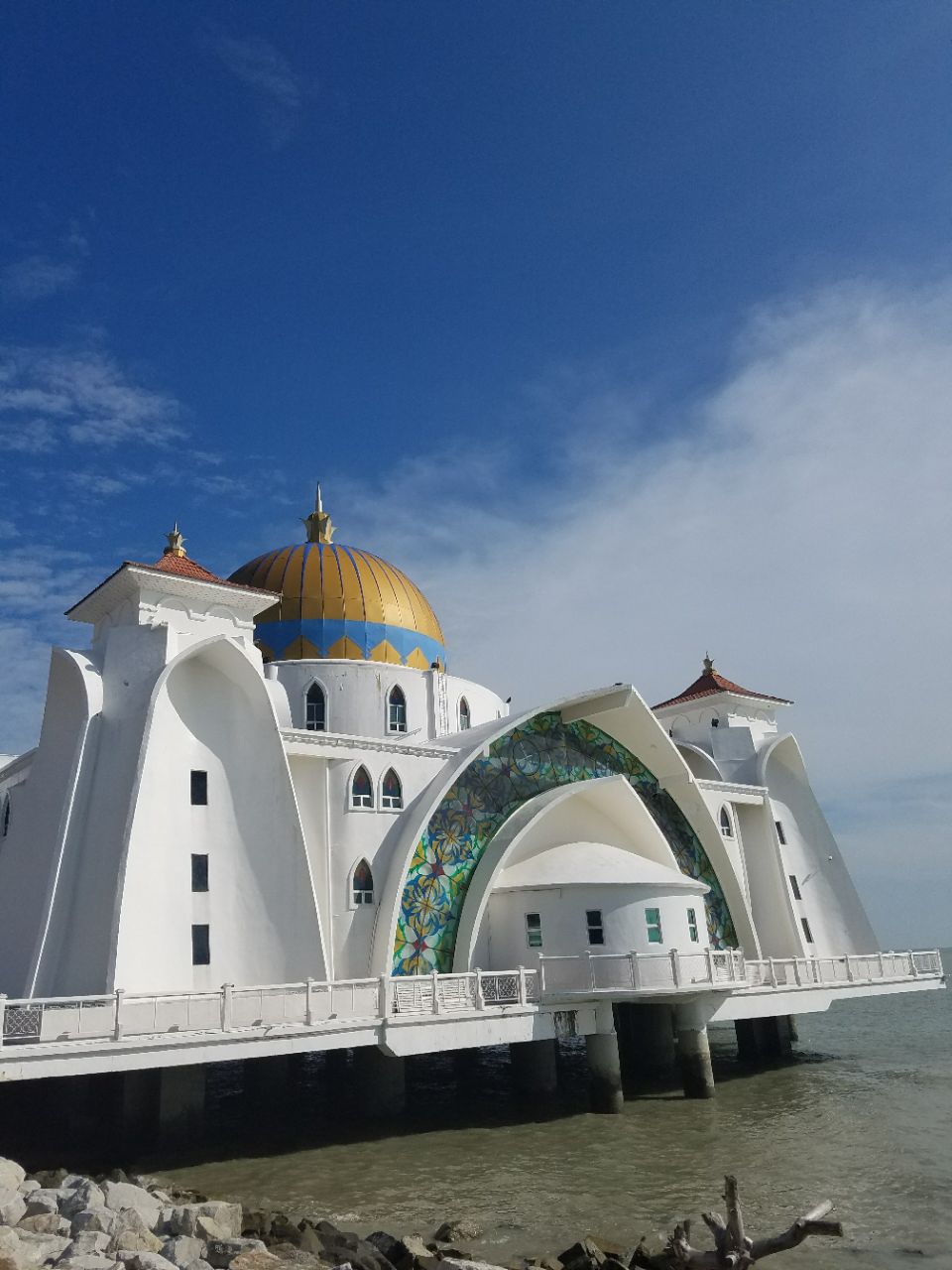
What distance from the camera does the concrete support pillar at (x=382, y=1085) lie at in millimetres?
19094

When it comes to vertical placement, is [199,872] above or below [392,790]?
below

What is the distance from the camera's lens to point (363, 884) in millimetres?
20641

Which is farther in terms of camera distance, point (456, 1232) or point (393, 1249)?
point (456, 1232)

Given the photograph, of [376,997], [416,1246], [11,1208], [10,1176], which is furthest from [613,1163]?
[11,1208]

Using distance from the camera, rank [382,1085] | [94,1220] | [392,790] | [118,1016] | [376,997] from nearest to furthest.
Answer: [94,1220] < [118,1016] < [376,997] < [382,1085] < [392,790]

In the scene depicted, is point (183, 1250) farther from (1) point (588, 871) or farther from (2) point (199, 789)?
(1) point (588, 871)

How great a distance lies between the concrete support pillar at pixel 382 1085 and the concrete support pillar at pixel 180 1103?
332cm

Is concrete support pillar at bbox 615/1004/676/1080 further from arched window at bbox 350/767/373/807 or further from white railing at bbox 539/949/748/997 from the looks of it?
arched window at bbox 350/767/373/807

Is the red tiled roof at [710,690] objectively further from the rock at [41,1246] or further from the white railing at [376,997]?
the rock at [41,1246]

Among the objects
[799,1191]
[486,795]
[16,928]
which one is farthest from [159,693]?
[799,1191]

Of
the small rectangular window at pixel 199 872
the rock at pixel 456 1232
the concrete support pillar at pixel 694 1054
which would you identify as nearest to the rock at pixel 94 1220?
the rock at pixel 456 1232

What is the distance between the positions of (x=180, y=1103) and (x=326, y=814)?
583 cm

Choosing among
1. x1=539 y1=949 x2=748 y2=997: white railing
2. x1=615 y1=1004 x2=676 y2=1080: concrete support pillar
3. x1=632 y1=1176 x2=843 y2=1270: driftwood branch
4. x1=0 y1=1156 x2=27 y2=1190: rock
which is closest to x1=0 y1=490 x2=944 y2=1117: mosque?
x1=539 y1=949 x2=748 y2=997: white railing

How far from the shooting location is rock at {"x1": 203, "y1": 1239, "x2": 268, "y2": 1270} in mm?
10805
